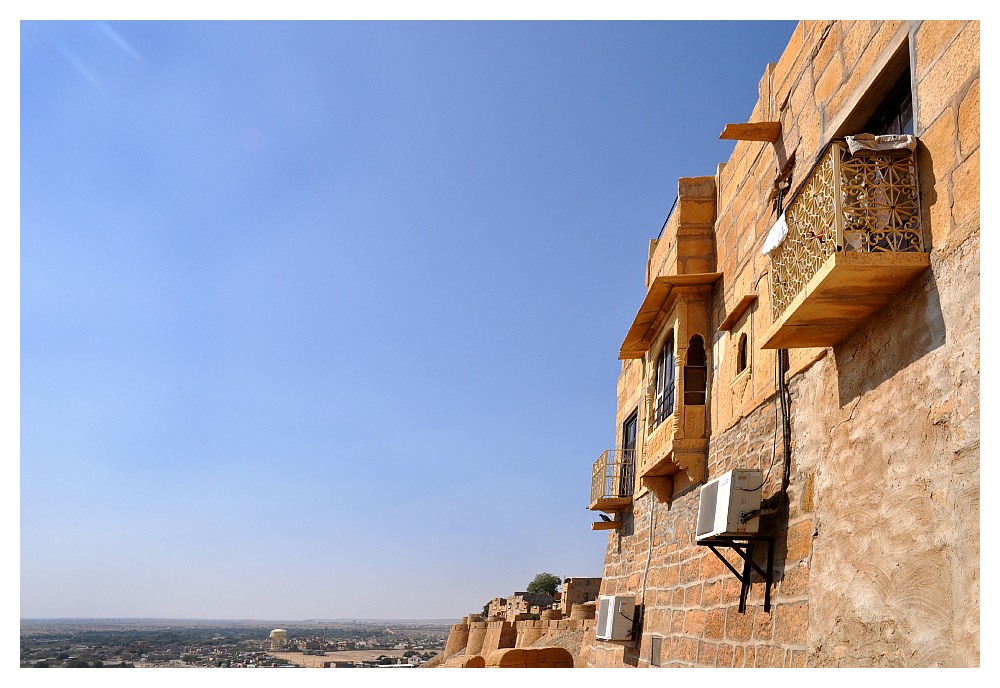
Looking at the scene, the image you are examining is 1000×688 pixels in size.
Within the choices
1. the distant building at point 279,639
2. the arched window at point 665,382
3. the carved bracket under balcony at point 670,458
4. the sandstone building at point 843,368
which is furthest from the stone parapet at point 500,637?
the sandstone building at point 843,368

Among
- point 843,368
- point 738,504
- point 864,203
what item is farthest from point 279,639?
point 864,203

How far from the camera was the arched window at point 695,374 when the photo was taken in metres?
9.11

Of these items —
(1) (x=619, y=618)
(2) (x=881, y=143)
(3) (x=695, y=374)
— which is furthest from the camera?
(1) (x=619, y=618)

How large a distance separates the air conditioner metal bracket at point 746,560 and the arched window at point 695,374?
2.11 metres

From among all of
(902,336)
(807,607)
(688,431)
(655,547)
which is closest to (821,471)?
(807,607)

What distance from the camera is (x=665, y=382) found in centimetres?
986

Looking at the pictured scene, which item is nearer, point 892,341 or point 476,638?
point 892,341

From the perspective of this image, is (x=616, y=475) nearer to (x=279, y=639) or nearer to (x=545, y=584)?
(x=279, y=639)

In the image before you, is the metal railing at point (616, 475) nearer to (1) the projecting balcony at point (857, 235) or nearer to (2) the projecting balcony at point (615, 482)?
(2) the projecting balcony at point (615, 482)

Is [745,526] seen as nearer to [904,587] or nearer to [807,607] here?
[807,607]

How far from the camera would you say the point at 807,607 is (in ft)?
19.0

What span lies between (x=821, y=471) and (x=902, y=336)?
1.37m

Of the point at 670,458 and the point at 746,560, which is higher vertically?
the point at 670,458

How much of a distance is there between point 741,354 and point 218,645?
15159mm
